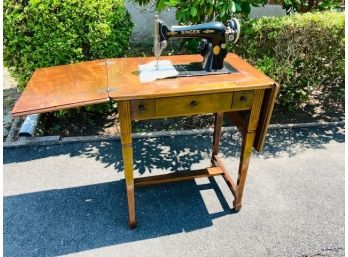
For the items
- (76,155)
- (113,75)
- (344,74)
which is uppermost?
(113,75)

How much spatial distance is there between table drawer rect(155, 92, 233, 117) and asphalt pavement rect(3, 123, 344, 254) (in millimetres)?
993

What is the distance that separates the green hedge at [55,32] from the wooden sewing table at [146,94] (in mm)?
1088

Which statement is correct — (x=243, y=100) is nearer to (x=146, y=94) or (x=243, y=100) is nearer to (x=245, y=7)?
(x=146, y=94)

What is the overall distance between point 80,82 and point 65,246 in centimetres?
119

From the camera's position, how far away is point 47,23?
10.0ft

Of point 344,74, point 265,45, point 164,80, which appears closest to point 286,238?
point 164,80

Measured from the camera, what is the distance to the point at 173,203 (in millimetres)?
2631

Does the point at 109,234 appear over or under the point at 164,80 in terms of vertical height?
under

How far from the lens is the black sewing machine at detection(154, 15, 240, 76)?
79.7 inches

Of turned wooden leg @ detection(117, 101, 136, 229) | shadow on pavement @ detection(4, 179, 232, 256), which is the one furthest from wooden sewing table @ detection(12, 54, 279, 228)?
shadow on pavement @ detection(4, 179, 232, 256)

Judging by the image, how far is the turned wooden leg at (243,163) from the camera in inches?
85.4

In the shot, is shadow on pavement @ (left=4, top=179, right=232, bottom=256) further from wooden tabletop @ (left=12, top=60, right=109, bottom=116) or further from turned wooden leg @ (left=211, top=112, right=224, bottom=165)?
wooden tabletop @ (left=12, top=60, right=109, bottom=116)

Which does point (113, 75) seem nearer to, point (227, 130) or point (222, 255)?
point (222, 255)

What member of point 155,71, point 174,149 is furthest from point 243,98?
point 174,149
